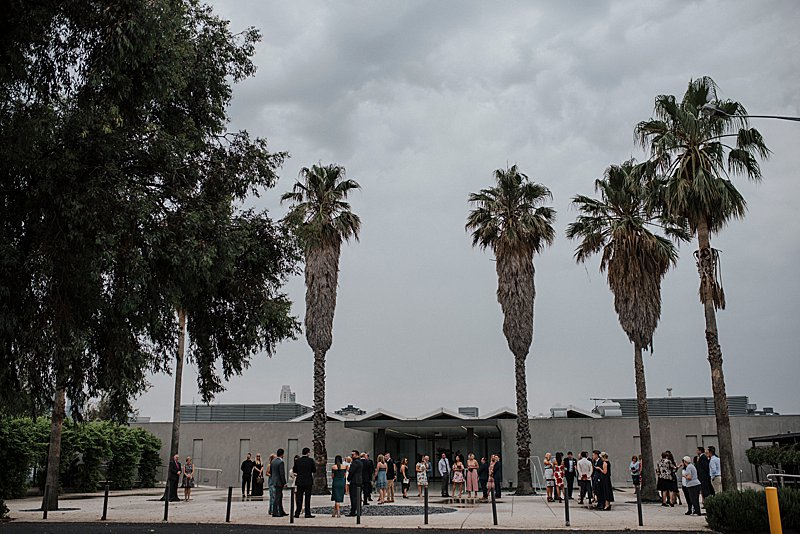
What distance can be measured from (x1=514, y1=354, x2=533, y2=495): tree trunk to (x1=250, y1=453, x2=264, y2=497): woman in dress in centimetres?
1050

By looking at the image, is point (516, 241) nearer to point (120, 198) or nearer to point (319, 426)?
point (319, 426)

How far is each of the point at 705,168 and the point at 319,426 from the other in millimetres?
19109

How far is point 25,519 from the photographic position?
2078cm

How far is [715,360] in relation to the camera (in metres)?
19.8

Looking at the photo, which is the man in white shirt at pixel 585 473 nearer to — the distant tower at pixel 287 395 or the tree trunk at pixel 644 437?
the tree trunk at pixel 644 437

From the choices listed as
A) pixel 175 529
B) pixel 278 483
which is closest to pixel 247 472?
pixel 278 483

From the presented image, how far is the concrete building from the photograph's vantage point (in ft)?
123

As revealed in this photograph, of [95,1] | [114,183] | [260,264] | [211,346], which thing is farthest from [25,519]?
[95,1]

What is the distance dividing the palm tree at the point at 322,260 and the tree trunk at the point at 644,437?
13196 millimetres

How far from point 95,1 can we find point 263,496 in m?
24.0

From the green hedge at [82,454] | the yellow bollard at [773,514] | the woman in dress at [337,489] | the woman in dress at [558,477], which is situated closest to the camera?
the yellow bollard at [773,514]

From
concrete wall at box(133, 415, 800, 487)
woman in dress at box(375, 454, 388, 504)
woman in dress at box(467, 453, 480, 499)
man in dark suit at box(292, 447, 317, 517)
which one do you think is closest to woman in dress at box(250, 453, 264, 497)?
woman in dress at box(375, 454, 388, 504)

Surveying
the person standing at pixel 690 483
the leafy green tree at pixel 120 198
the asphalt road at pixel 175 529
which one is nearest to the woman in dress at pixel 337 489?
the asphalt road at pixel 175 529

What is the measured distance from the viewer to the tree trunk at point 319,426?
105 ft
